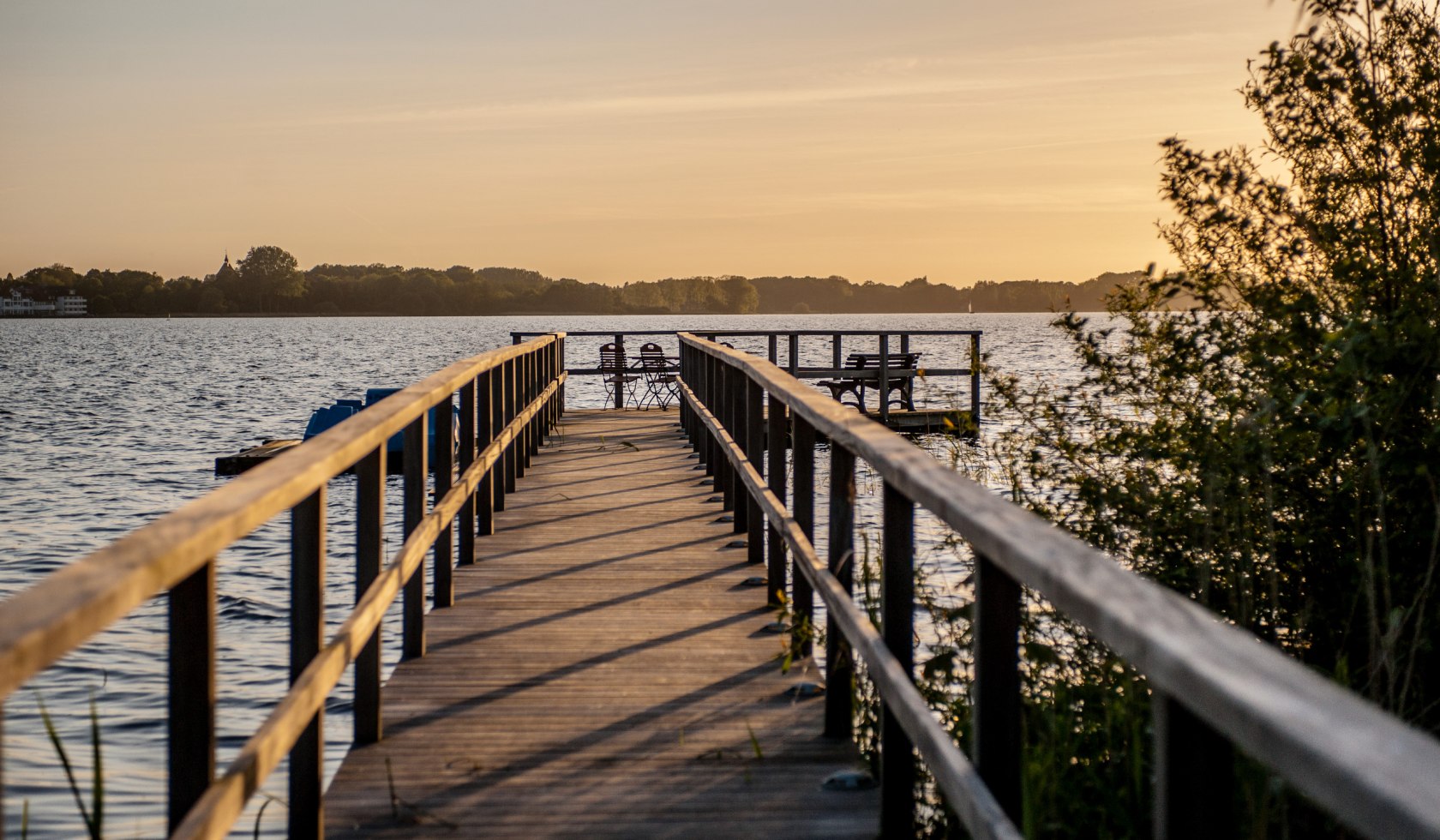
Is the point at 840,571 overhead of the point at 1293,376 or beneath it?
beneath

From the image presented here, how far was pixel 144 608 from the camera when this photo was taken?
38.4 ft

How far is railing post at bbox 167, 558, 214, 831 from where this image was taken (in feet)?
6.60

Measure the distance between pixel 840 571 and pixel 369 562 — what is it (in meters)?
1.34

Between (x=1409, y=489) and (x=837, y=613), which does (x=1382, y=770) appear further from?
(x=1409, y=489)

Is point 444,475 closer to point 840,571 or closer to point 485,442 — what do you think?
point 485,442

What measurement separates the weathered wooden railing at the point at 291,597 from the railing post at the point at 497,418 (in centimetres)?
172

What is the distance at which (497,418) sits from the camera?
754cm

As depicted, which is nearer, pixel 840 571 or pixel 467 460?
pixel 840 571

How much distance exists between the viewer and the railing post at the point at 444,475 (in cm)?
516

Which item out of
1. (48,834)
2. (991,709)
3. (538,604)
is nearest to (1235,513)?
(538,604)

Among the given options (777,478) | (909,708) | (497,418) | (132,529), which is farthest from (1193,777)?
(132,529)

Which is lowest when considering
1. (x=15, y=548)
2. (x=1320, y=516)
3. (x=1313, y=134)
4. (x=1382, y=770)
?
(x=15, y=548)

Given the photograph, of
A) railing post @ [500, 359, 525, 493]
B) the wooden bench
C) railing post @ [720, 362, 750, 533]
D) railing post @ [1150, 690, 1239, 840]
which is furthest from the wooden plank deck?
the wooden bench

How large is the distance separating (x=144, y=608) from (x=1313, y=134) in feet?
33.7
